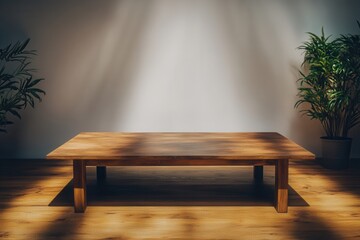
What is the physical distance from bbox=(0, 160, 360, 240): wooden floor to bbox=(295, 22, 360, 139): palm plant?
0.61m

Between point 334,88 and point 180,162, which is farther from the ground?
point 334,88

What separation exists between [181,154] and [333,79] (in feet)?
7.55

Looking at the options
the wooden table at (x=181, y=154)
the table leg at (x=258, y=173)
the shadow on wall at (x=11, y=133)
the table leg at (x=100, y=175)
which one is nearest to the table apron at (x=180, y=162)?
the wooden table at (x=181, y=154)

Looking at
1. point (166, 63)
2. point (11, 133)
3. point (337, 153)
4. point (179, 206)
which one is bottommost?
point (179, 206)

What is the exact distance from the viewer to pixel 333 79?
4328 millimetres

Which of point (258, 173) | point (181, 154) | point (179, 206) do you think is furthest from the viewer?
point (258, 173)

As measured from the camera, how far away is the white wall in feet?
15.7

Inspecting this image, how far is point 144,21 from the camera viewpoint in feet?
15.8

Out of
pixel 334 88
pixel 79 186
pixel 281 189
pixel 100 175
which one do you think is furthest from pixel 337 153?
pixel 79 186

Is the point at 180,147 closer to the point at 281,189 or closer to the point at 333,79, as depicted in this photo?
the point at 281,189

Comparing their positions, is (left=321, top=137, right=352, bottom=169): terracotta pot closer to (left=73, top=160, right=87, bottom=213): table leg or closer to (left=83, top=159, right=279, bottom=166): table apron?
(left=83, top=159, right=279, bottom=166): table apron

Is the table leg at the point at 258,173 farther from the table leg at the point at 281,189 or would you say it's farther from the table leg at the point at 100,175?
the table leg at the point at 100,175

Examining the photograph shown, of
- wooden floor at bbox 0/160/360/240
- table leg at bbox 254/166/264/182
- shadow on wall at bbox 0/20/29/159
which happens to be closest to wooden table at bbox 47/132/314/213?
wooden floor at bbox 0/160/360/240

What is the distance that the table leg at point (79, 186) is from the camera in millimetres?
2949
